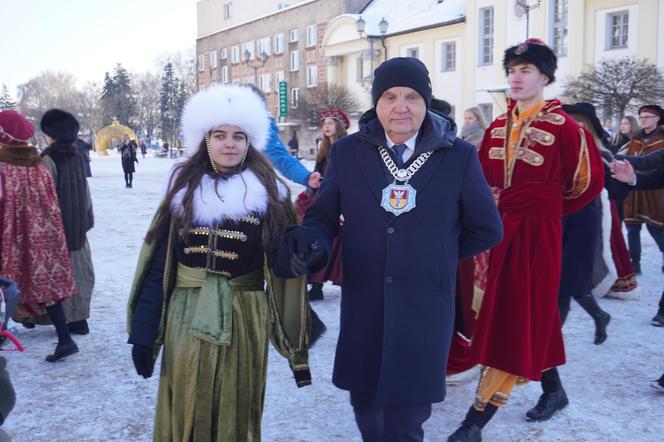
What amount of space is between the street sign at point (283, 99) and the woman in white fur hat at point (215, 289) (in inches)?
1598

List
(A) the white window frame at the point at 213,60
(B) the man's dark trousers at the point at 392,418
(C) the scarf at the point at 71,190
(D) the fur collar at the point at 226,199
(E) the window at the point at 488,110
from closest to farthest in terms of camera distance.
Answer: (B) the man's dark trousers at the point at 392,418 < (D) the fur collar at the point at 226,199 < (C) the scarf at the point at 71,190 < (E) the window at the point at 488,110 < (A) the white window frame at the point at 213,60

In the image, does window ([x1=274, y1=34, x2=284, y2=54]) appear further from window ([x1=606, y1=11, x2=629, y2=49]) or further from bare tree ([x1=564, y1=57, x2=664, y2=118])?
bare tree ([x1=564, y1=57, x2=664, y2=118])

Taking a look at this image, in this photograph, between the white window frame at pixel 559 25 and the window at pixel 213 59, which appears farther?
the window at pixel 213 59

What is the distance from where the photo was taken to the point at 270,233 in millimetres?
2707

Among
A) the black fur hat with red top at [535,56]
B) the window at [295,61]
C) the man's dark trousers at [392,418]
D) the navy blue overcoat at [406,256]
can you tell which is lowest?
the man's dark trousers at [392,418]

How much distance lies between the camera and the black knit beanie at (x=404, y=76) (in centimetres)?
250

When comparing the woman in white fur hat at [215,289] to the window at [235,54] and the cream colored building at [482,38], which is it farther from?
the window at [235,54]

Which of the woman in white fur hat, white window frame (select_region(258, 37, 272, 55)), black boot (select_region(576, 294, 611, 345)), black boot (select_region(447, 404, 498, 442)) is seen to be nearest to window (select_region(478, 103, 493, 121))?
white window frame (select_region(258, 37, 272, 55))

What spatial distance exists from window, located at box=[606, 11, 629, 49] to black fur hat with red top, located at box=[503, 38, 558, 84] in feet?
75.4

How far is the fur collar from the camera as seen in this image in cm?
264

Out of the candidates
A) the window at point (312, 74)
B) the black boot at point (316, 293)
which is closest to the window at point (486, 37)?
the window at point (312, 74)

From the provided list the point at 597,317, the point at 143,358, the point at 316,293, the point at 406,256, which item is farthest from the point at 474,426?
the point at 316,293

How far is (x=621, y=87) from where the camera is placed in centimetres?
1856

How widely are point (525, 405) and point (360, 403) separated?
1.67 metres
